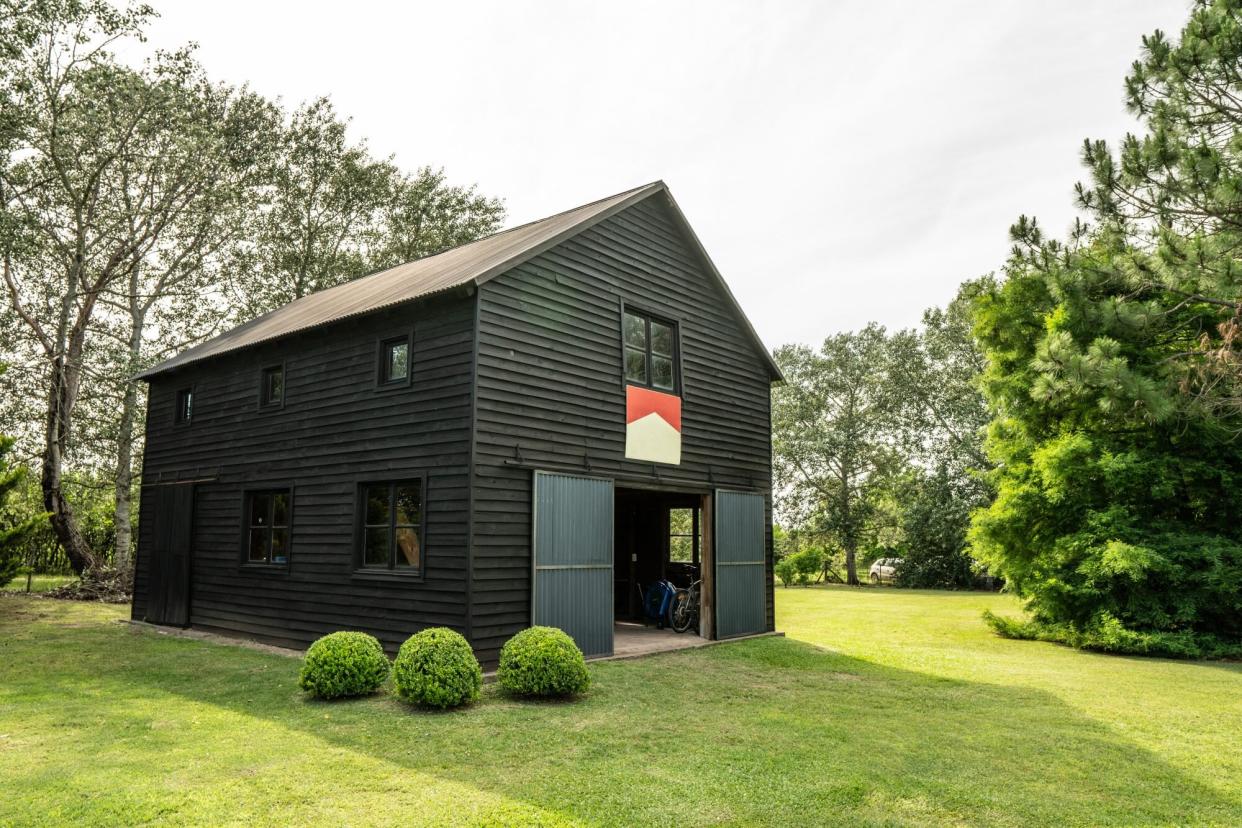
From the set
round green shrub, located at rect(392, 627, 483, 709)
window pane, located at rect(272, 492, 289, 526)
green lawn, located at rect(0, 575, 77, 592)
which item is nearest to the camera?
round green shrub, located at rect(392, 627, 483, 709)

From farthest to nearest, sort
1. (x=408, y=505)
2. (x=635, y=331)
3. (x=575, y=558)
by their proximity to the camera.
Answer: (x=635, y=331), (x=575, y=558), (x=408, y=505)

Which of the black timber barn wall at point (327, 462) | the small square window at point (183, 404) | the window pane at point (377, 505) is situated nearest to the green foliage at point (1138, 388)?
the black timber barn wall at point (327, 462)

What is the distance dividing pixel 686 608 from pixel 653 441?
3.72 metres

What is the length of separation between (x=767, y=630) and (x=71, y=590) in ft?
58.4

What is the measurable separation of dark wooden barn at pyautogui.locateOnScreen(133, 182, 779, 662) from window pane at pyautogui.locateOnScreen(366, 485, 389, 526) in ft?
0.09

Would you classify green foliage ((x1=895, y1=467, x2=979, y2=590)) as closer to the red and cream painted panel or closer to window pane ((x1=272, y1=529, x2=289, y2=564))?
the red and cream painted panel

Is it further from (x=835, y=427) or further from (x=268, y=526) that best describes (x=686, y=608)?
(x=835, y=427)

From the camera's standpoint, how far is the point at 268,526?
1245 cm

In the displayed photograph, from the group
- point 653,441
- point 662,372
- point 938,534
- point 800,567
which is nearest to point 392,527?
point 653,441

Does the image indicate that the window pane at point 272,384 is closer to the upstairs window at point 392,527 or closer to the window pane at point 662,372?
the upstairs window at point 392,527

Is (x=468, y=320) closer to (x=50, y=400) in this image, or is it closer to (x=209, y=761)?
(x=209, y=761)

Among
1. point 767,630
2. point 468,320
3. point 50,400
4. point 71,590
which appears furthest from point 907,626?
point 50,400

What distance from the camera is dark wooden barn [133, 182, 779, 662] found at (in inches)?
382

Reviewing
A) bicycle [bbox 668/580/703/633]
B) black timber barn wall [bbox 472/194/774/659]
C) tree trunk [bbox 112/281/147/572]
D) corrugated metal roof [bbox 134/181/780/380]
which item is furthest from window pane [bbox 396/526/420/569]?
tree trunk [bbox 112/281/147/572]
